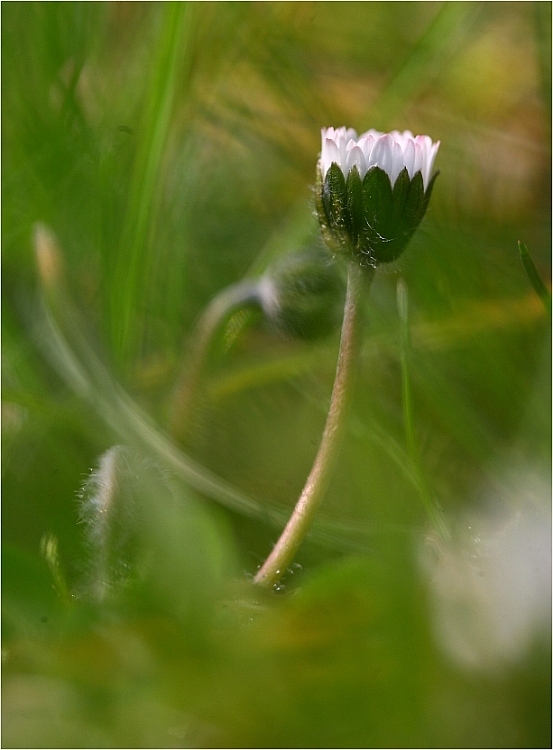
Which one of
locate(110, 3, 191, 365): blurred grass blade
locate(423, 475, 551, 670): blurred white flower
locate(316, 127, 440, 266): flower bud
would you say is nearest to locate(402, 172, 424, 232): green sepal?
locate(316, 127, 440, 266): flower bud

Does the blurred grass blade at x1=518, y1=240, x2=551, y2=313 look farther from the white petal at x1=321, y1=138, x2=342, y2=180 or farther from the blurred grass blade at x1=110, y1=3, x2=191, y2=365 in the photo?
the blurred grass blade at x1=110, y1=3, x2=191, y2=365

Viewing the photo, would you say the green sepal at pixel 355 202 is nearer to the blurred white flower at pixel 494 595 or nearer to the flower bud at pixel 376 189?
the flower bud at pixel 376 189

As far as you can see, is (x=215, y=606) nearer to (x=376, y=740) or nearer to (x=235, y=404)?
(x=376, y=740)

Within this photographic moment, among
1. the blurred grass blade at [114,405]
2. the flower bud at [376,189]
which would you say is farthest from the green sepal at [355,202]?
the blurred grass blade at [114,405]

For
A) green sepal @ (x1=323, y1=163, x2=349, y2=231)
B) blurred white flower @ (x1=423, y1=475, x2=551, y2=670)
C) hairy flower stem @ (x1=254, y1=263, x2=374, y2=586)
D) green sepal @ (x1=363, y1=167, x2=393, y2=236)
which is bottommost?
blurred white flower @ (x1=423, y1=475, x2=551, y2=670)

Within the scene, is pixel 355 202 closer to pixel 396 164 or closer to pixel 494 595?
pixel 396 164

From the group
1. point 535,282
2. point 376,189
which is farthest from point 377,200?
point 535,282

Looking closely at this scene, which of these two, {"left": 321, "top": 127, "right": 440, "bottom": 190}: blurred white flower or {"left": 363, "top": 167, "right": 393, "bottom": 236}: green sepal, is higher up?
{"left": 321, "top": 127, "right": 440, "bottom": 190}: blurred white flower
